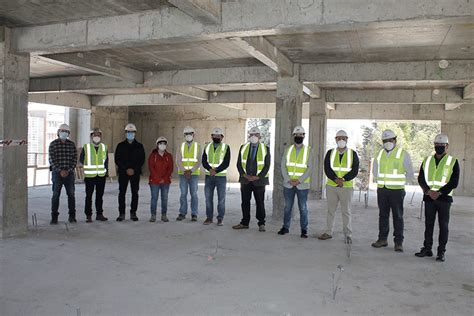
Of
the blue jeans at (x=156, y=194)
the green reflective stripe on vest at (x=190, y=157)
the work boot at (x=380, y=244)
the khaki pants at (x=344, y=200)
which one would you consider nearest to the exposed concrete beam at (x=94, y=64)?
the green reflective stripe on vest at (x=190, y=157)

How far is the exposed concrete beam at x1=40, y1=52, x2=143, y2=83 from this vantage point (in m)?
9.62

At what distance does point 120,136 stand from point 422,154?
82.8 ft

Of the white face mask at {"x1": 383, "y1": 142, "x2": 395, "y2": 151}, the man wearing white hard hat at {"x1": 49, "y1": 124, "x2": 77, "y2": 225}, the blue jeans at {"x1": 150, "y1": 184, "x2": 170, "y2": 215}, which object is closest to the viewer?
the white face mask at {"x1": 383, "y1": 142, "x2": 395, "y2": 151}

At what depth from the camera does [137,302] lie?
450 centimetres

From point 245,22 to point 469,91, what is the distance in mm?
9841

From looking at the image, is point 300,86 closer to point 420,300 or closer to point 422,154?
point 420,300

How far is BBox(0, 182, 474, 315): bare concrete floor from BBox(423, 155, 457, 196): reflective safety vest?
3.93 ft

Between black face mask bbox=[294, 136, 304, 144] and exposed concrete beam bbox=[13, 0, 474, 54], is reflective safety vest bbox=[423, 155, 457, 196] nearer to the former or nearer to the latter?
exposed concrete beam bbox=[13, 0, 474, 54]

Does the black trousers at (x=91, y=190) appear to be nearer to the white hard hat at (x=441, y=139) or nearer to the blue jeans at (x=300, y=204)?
the blue jeans at (x=300, y=204)

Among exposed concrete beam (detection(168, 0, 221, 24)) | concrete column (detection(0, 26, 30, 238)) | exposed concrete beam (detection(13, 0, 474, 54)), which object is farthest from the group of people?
exposed concrete beam (detection(168, 0, 221, 24))

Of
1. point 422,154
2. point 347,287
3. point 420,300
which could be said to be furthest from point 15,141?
point 422,154

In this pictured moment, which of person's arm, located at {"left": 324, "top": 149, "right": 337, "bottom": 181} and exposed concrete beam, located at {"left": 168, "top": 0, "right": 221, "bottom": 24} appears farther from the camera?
person's arm, located at {"left": 324, "top": 149, "right": 337, "bottom": 181}

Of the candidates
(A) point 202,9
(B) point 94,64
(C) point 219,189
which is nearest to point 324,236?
(C) point 219,189

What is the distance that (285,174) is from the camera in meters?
8.22
